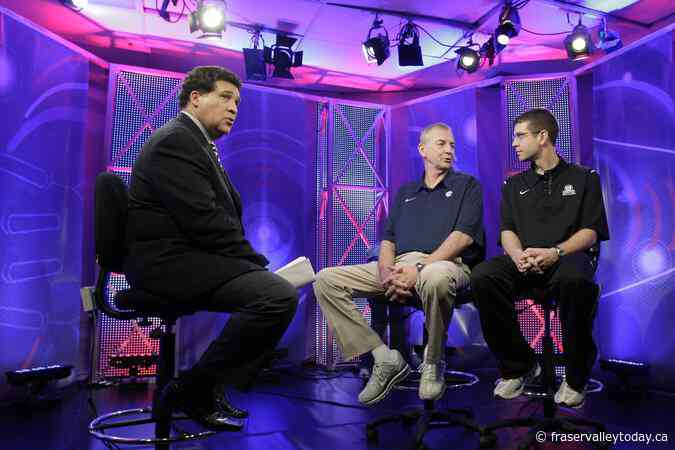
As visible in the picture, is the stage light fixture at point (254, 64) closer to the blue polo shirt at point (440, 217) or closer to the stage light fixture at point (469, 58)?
the stage light fixture at point (469, 58)

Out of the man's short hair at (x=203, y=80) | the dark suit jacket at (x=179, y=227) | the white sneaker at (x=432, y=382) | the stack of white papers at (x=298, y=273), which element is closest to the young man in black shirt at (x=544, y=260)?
the white sneaker at (x=432, y=382)

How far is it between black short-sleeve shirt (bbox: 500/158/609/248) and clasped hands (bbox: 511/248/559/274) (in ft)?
0.97

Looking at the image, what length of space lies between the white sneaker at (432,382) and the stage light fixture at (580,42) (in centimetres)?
385

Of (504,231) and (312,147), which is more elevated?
(312,147)

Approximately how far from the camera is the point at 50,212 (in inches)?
148

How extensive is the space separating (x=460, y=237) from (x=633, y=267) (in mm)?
1811

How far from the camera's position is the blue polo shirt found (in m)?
3.04

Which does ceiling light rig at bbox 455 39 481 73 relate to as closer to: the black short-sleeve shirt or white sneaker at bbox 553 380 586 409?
the black short-sleeve shirt

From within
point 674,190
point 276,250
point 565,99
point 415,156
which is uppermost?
point 565,99

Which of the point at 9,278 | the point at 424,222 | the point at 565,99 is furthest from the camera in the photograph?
the point at 565,99

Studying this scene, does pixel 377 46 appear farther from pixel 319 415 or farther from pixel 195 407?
pixel 195 407

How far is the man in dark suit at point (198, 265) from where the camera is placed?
75.6 inches

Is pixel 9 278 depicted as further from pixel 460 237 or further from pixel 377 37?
pixel 377 37

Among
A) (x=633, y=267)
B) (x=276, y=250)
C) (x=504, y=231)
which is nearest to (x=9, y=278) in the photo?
(x=276, y=250)
